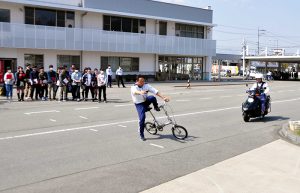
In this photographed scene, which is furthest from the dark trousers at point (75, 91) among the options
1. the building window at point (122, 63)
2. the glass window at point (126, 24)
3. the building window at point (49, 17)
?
the glass window at point (126, 24)

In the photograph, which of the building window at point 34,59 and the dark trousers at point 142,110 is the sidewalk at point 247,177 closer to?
the dark trousers at point 142,110

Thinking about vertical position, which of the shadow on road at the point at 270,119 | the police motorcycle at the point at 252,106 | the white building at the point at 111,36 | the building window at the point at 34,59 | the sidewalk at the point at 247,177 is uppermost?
the white building at the point at 111,36

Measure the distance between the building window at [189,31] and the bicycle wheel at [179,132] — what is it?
34607mm

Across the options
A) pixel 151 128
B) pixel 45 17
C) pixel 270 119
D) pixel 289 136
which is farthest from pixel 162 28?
pixel 289 136

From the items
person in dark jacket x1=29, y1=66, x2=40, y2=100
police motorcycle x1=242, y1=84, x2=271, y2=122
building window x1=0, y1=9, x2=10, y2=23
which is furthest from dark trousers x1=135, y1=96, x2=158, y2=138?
building window x1=0, y1=9, x2=10, y2=23

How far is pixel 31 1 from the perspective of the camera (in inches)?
1236

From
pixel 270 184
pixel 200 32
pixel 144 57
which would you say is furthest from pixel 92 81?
pixel 200 32

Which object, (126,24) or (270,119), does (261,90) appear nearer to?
(270,119)

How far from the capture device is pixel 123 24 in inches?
1527

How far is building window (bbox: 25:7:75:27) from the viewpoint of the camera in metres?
32.3

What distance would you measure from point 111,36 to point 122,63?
363cm

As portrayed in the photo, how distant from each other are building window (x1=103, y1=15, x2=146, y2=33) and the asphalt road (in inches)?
928

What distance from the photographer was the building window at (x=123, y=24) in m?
37.5

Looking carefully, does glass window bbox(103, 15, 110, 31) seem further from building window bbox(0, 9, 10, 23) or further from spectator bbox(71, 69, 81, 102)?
spectator bbox(71, 69, 81, 102)
